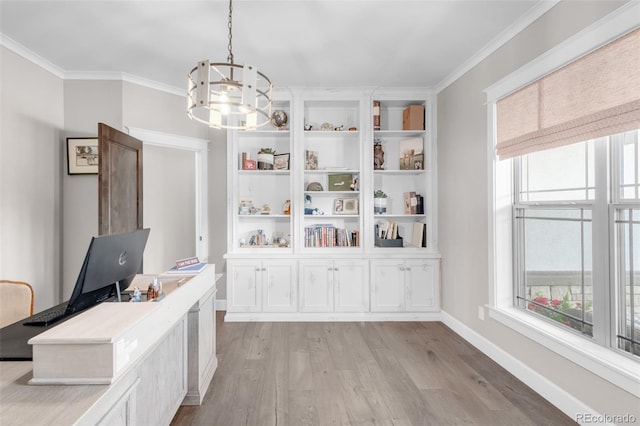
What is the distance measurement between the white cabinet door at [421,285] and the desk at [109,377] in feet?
8.40

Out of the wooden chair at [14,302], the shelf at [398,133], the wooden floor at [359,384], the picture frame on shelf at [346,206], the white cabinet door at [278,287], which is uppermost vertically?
the shelf at [398,133]

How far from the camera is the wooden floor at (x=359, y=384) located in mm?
2035

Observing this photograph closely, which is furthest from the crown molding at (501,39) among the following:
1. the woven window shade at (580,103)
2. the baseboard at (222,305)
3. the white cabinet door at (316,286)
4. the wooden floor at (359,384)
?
the baseboard at (222,305)

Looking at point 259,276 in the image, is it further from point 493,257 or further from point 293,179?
point 493,257

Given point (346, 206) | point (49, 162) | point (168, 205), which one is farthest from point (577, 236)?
point (49, 162)

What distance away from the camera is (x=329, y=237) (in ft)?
12.9

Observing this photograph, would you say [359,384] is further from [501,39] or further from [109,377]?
[501,39]

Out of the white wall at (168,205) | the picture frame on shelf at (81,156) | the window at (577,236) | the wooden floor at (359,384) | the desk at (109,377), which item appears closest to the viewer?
the desk at (109,377)

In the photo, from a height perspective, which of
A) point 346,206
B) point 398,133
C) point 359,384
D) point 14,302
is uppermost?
point 398,133

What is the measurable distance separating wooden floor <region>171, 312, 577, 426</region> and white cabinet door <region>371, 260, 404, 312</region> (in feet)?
1.32

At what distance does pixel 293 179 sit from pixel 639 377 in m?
3.19

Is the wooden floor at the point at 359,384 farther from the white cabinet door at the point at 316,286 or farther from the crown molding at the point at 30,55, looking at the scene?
the crown molding at the point at 30,55

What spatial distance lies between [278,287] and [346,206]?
129cm

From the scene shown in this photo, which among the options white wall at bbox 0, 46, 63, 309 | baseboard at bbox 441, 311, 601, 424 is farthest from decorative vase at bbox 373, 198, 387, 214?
white wall at bbox 0, 46, 63, 309
